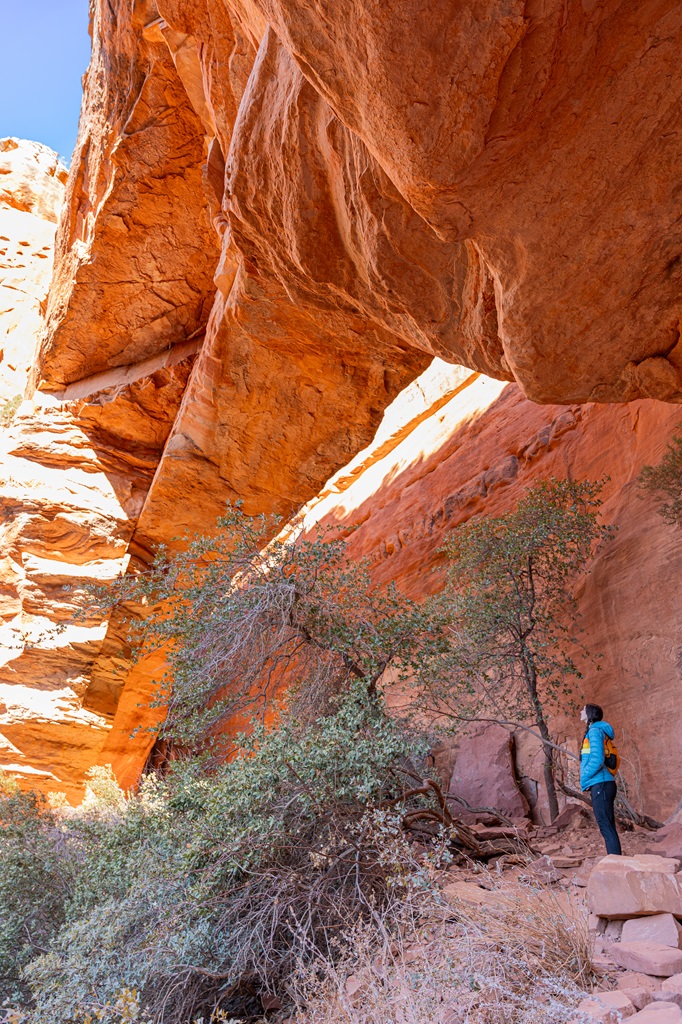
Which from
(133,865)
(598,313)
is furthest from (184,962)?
(598,313)

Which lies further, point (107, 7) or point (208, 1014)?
point (107, 7)

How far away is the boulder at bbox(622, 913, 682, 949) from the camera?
3.13 metres

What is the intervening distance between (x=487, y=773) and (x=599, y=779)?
3430 mm

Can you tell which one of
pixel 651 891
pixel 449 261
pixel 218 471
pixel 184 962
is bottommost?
pixel 184 962

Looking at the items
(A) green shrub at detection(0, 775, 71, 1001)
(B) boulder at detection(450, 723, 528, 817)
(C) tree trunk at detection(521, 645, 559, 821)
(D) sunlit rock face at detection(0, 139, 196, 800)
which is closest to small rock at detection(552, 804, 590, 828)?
(C) tree trunk at detection(521, 645, 559, 821)

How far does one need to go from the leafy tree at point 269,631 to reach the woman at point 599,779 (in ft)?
6.86

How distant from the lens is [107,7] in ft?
31.9

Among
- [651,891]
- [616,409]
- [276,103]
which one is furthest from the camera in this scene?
[616,409]

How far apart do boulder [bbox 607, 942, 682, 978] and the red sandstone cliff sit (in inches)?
133

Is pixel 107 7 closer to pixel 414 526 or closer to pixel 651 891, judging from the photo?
A: pixel 414 526

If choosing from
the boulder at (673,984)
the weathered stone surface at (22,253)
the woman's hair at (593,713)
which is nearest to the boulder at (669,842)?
the woman's hair at (593,713)

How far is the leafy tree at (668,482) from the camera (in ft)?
22.9

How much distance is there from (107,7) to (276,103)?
6.31 metres

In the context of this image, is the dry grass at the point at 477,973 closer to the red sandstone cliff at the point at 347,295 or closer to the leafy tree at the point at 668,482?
the red sandstone cliff at the point at 347,295
